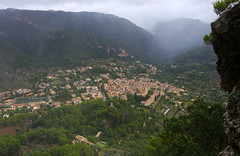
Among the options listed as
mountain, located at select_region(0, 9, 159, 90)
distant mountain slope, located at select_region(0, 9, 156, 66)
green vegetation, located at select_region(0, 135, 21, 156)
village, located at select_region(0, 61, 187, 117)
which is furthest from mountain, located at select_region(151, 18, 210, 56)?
green vegetation, located at select_region(0, 135, 21, 156)

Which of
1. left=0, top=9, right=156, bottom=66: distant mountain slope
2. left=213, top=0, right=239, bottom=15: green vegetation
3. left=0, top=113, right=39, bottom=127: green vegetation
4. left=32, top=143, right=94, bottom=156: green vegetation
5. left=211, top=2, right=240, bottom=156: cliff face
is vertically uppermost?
left=0, top=9, right=156, bottom=66: distant mountain slope

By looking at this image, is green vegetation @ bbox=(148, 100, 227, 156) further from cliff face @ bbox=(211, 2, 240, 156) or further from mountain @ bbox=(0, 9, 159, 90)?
mountain @ bbox=(0, 9, 159, 90)

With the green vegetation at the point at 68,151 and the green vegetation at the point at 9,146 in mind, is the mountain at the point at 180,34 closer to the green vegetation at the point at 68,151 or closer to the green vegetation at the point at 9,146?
the green vegetation at the point at 68,151

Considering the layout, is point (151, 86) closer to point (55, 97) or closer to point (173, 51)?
point (55, 97)

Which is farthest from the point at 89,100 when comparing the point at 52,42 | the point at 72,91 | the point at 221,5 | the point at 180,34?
the point at 180,34

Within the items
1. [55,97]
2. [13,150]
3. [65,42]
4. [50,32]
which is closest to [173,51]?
[65,42]

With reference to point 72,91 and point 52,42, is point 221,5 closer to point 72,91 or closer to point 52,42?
point 72,91

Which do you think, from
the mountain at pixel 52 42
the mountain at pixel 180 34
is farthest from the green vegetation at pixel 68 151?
the mountain at pixel 180 34
